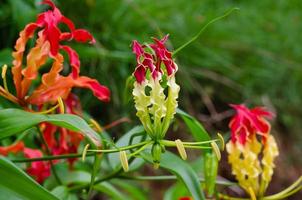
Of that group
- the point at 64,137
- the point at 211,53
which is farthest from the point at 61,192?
the point at 211,53

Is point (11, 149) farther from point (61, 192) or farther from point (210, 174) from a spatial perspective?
point (210, 174)

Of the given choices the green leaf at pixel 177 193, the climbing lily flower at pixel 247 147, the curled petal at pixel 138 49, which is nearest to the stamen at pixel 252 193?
the climbing lily flower at pixel 247 147

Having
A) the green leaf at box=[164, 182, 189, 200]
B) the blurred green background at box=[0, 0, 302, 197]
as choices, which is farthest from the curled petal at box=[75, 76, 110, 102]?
the blurred green background at box=[0, 0, 302, 197]

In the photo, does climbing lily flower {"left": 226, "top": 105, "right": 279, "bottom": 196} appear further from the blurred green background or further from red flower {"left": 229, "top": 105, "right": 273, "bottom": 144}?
the blurred green background

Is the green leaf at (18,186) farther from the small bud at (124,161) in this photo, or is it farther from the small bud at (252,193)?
the small bud at (252,193)

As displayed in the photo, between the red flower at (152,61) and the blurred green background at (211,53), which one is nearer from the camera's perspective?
the red flower at (152,61)

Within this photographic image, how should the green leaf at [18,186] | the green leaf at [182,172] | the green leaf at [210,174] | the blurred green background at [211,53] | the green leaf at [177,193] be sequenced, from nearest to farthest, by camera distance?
the green leaf at [18,186], the green leaf at [182,172], the green leaf at [210,174], the green leaf at [177,193], the blurred green background at [211,53]
